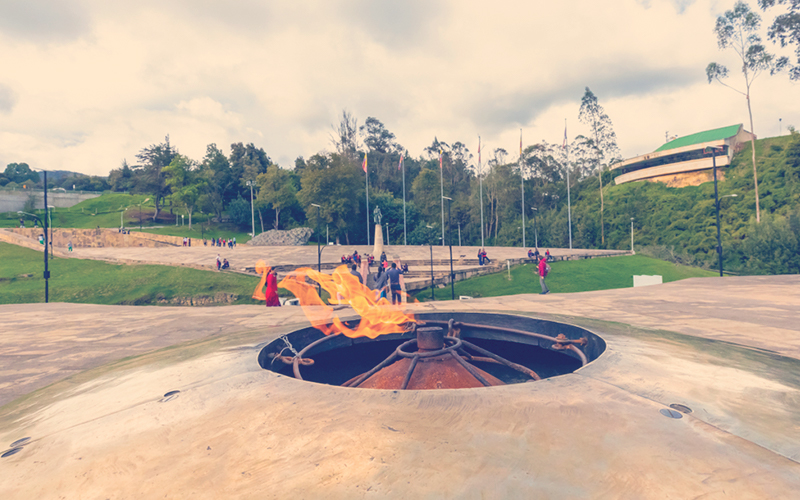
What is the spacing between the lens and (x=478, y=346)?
5734 millimetres

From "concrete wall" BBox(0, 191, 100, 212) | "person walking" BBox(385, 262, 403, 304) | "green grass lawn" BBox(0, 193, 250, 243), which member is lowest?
"person walking" BBox(385, 262, 403, 304)

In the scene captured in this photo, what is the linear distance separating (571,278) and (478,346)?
2041cm

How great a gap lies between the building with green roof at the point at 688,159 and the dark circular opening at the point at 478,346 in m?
63.6

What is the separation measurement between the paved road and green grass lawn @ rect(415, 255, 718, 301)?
9.07 meters

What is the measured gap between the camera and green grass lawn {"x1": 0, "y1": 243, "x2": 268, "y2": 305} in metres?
20.3

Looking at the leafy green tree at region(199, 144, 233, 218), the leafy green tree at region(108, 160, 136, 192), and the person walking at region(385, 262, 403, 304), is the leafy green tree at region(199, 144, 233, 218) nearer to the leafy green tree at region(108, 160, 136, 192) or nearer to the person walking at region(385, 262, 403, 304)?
the leafy green tree at region(108, 160, 136, 192)

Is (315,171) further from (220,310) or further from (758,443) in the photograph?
(758,443)

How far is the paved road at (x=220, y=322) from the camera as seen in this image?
5684 mm

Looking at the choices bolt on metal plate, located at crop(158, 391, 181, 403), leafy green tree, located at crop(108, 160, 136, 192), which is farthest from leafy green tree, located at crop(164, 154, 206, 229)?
bolt on metal plate, located at crop(158, 391, 181, 403)

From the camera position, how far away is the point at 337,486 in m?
1.96

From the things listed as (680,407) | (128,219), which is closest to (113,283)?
(680,407)

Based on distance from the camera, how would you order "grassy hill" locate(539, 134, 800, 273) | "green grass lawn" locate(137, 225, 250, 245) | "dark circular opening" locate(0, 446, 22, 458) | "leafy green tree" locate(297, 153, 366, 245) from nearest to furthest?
"dark circular opening" locate(0, 446, 22, 458)
"grassy hill" locate(539, 134, 800, 273)
"leafy green tree" locate(297, 153, 366, 245)
"green grass lawn" locate(137, 225, 250, 245)

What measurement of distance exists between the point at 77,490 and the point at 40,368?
4.83 metres

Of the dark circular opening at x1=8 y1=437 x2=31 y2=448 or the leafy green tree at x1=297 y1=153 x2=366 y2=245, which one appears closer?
the dark circular opening at x1=8 y1=437 x2=31 y2=448
